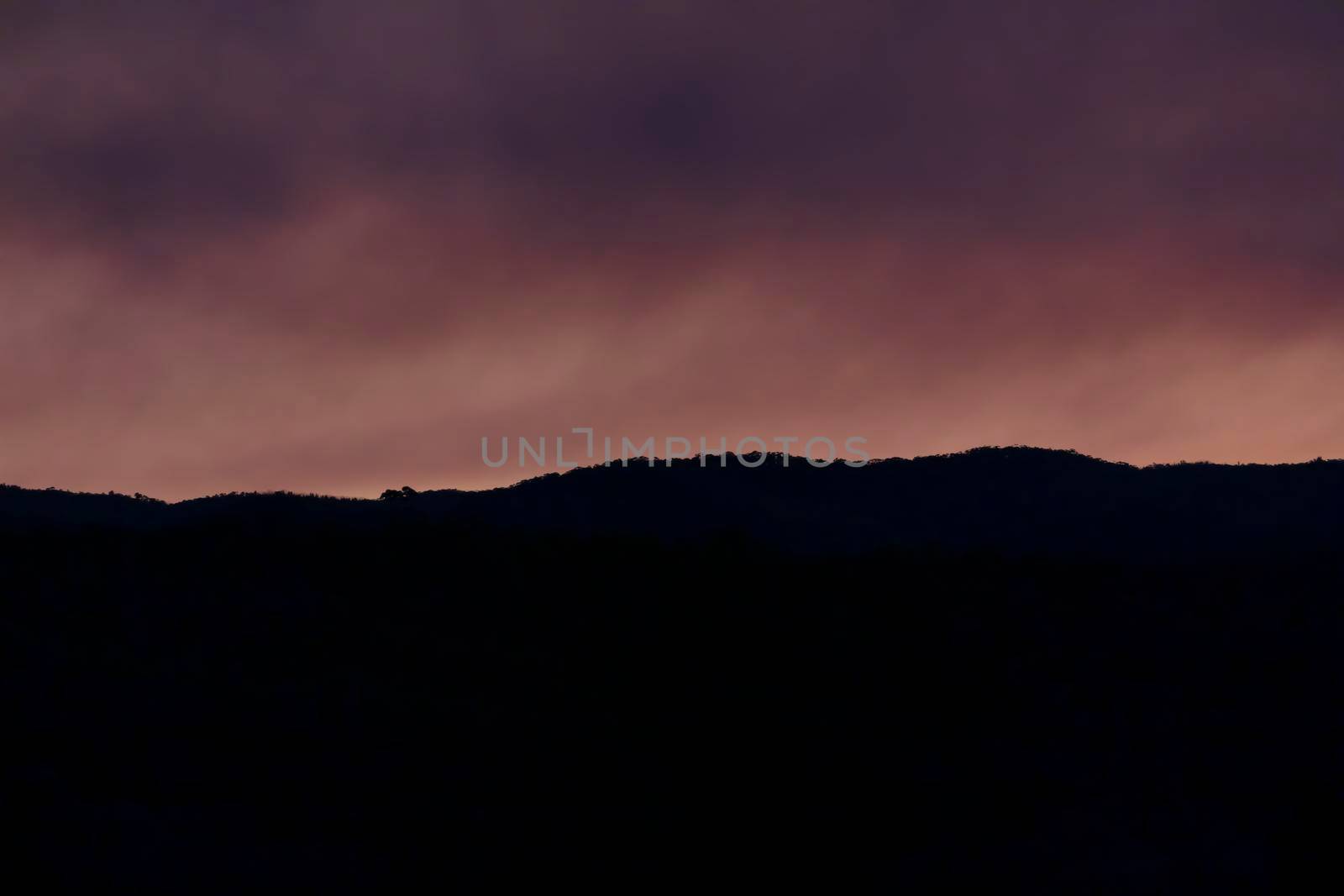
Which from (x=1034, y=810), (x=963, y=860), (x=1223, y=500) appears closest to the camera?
(x=963, y=860)

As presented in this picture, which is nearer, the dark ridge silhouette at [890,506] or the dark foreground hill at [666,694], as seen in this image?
the dark foreground hill at [666,694]

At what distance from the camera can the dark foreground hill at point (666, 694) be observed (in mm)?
19281

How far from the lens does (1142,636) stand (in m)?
26.6

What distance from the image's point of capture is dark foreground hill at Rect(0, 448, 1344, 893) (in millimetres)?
19281

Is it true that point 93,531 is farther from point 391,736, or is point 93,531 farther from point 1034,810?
point 1034,810

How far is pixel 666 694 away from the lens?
79.6 feet

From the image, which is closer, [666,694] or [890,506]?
[666,694]

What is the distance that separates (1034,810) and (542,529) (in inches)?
595

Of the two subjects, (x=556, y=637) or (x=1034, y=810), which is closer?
(x=1034, y=810)

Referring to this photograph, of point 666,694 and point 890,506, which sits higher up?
point 890,506

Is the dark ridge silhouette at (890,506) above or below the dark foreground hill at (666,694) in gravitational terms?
above

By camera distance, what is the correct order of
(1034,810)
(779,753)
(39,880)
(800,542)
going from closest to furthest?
(39,880) → (1034,810) → (779,753) → (800,542)

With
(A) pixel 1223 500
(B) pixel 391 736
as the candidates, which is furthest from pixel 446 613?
(A) pixel 1223 500

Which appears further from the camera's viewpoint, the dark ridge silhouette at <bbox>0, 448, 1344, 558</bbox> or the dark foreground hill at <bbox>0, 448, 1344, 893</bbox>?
the dark ridge silhouette at <bbox>0, 448, 1344, 558</bbox>
